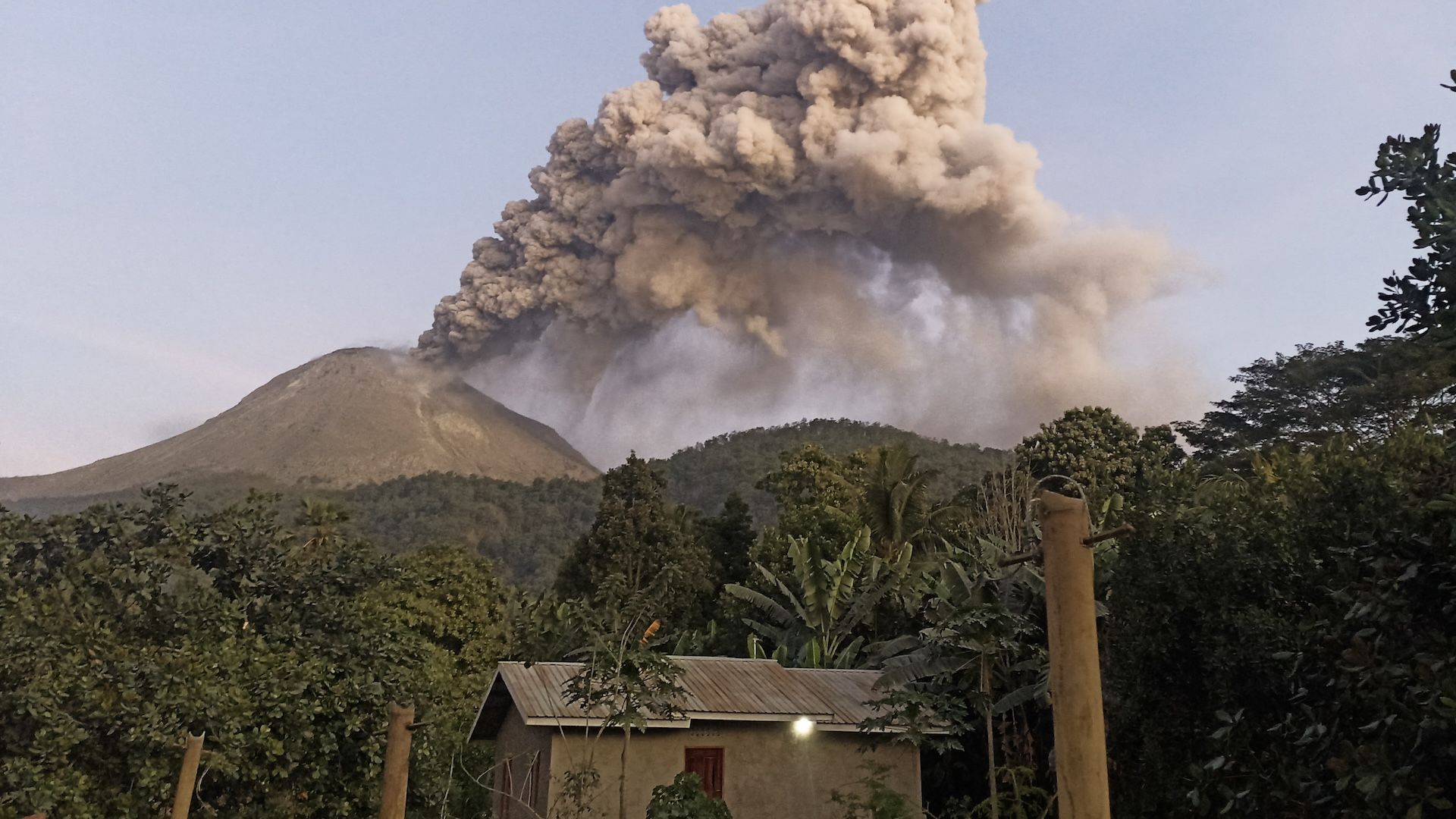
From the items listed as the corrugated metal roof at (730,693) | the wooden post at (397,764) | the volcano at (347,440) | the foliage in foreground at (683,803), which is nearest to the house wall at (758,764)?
the corrugated metal roof at (730,693)

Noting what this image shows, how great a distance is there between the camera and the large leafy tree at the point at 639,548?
34.8 meters

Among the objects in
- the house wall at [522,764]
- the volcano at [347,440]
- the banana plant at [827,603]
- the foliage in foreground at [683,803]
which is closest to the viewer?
the foliage in foreground at [683,803]

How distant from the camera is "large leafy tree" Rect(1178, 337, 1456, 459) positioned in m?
34.0

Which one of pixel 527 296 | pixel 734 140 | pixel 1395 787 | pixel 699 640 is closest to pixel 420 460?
pixel 527 296

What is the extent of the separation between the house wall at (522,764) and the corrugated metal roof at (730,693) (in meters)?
0.46

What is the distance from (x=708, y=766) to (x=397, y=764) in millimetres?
8008

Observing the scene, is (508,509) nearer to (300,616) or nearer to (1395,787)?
(300,616)

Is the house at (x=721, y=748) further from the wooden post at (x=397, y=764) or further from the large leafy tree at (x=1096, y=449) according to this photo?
the large leafy tree at (x=1096, y=449)

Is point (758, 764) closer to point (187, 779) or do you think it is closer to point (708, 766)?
point (708, 766)

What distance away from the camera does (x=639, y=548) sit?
3547 centimetres

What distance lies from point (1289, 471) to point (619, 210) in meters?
31.9

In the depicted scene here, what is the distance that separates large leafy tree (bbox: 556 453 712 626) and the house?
17.6 m

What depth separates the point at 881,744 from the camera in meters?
15.5

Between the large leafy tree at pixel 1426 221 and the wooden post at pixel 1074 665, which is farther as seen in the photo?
the large leafy tree at pixel 1426 221
